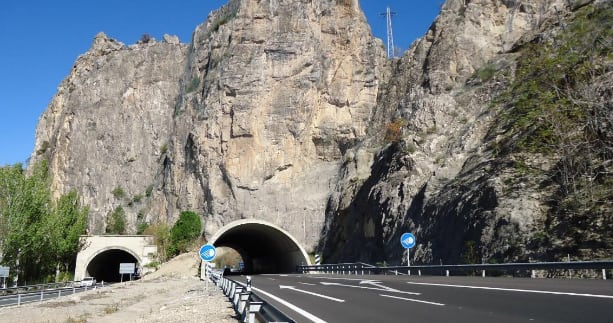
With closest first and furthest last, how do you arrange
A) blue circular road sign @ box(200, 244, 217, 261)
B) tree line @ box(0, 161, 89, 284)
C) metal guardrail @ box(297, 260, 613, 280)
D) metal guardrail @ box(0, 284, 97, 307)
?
metal guardrail @ box(297, 260, 613, 280) → blue circular road sign @ box(200, 244, 217, 261) → metal guardrail @ box(0, 284, 97, 307) → tree line @ box(0, 161, 89, 284)

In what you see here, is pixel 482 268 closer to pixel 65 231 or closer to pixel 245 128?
pixel 65 231

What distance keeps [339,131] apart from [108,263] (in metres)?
34.6

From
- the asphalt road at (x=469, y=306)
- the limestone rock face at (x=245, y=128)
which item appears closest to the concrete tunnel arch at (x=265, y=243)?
the limestone rock face at (x=245, y=128)

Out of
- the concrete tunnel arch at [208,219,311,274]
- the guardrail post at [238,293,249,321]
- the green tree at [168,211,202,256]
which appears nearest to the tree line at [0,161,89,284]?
the green tree at [168,211,202,256]

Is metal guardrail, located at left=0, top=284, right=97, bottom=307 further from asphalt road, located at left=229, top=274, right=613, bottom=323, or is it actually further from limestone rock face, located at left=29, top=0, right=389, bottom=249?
limestone rock face, located at left=29, top=0, right=389, bottom=249

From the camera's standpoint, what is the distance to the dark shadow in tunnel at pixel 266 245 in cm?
4768

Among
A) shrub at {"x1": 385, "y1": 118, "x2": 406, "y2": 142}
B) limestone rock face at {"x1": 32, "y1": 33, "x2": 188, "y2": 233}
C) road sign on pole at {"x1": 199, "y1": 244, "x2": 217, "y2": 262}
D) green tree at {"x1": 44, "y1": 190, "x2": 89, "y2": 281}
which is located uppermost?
limestone rock face at {"x1": 32, "y1": 33, "x2": 188, "y2": 233}

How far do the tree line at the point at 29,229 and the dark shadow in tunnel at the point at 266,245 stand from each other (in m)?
14.8

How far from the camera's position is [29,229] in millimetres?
40750

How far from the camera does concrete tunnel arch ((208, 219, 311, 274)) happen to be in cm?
4569

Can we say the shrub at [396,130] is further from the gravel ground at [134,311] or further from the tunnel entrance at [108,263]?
the tunnel entrance at [108,263]

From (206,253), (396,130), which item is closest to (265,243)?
(396,130)

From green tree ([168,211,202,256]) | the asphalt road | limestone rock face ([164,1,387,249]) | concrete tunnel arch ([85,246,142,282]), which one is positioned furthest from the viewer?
limestone rock face ([164,1,387,249])

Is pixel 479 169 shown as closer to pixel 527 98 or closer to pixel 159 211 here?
pixel 527 98
